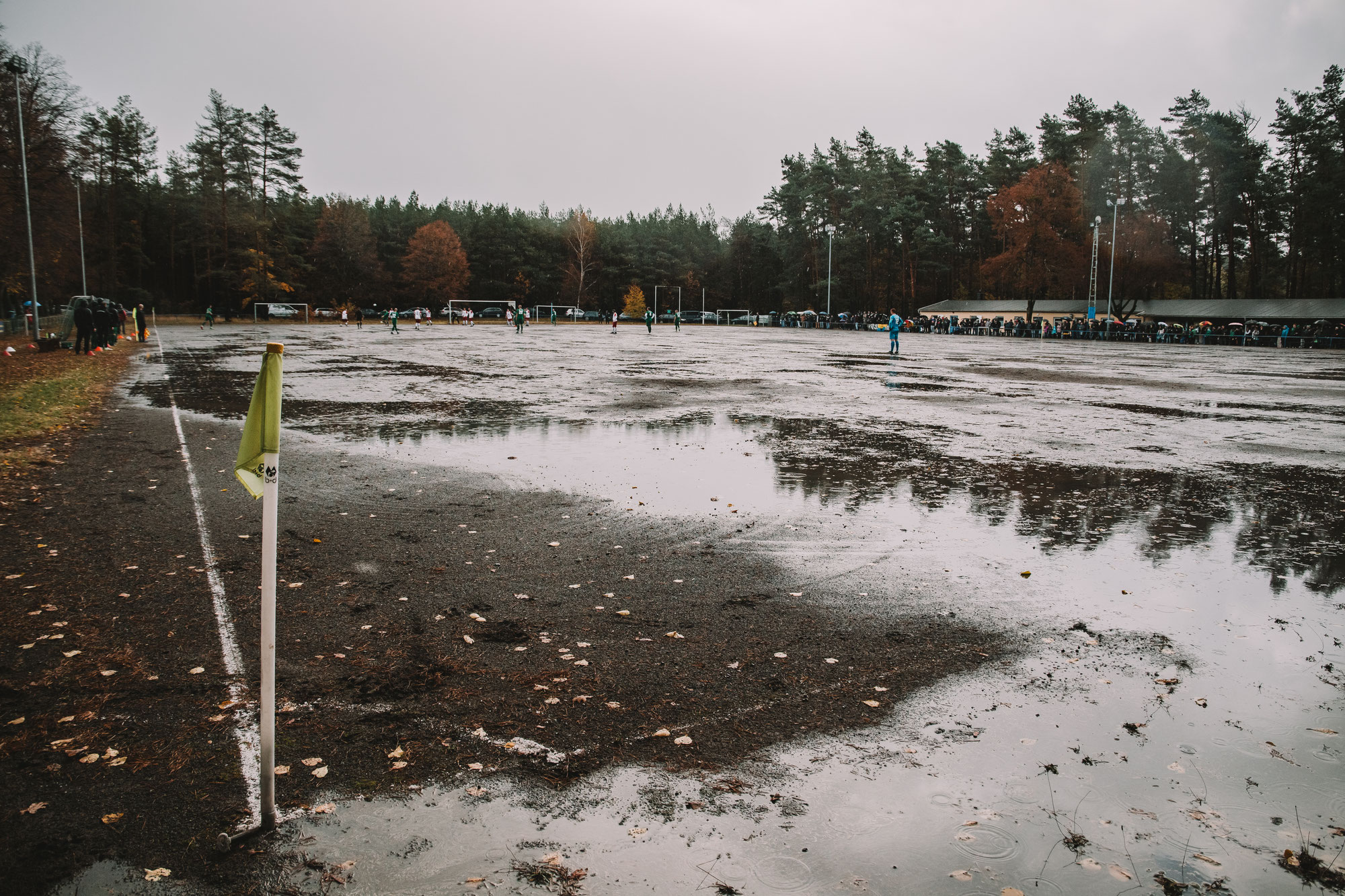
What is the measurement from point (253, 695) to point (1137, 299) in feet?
315

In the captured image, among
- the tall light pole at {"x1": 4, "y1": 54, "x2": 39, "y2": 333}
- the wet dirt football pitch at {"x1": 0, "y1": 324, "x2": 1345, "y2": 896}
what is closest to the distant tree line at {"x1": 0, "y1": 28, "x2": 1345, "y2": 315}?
the tall light pole at {"x1": 4, "y1": 54, "x2": 39, "y2": 333}

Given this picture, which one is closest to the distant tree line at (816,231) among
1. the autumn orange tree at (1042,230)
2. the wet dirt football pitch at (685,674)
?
the autumn orange tree at (1042,230)

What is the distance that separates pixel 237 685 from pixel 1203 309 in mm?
86564

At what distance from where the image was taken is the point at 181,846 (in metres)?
3.52

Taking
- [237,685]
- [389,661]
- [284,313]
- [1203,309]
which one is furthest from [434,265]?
[237,685]

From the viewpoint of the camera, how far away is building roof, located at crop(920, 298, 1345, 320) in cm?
6588

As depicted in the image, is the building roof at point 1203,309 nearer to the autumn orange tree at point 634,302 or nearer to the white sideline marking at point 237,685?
the autumn orange tree at point 634,302

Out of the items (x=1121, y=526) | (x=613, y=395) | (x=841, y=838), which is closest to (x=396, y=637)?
(x=841, y=838)

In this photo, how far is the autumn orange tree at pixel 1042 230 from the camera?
270ft

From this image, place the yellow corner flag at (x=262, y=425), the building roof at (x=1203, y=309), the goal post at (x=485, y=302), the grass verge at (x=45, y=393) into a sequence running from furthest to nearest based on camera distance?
the goal post at (x=485, y=302) → the building roof at (x=1203, y=309) → the grass verge at (x=45, y=393) → the yellow corner flag at (x=262, y=425)

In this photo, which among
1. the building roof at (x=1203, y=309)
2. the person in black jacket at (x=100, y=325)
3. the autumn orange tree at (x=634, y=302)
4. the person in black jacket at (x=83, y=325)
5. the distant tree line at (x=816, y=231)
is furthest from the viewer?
the autumn orange tree at (x=634, y=302)

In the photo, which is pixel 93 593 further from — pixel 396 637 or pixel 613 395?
pixel 613 395

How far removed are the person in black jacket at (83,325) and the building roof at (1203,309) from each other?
7866 cm

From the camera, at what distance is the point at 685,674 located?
17.0ft
